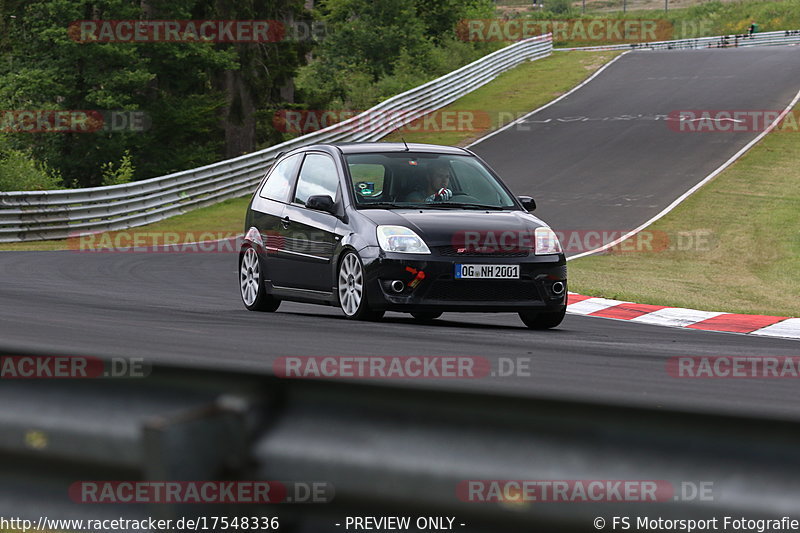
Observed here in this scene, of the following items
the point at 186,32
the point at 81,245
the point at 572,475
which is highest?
the point at 186,32

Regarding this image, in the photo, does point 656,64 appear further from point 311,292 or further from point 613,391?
point 613,391

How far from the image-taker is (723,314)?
12328mm

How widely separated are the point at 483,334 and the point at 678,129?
2740cm

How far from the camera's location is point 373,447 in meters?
2.67

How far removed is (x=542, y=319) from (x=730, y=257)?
1042 centimetres

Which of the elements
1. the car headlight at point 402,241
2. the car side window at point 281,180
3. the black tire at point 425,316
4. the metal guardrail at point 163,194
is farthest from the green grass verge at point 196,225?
the car headlight at point 402,241

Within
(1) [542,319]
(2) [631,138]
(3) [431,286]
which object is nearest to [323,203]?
(3) [431,286]

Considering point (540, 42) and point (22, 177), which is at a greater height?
point (540, 42)

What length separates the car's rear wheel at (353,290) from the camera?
943cm

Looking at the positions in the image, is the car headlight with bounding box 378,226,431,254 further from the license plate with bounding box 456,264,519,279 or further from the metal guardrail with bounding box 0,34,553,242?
the metal guardrail with bounding box 0,34,553,242

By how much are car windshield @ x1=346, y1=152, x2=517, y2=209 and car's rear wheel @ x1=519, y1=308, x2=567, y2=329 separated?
3.28 ft

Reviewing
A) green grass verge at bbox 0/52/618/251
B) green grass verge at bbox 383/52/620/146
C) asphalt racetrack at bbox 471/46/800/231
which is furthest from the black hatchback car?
green grass verge at bbox 383/52/620/146

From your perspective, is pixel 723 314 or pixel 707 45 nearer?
pixel 723 314

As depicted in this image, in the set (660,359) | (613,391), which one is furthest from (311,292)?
(613,391)
